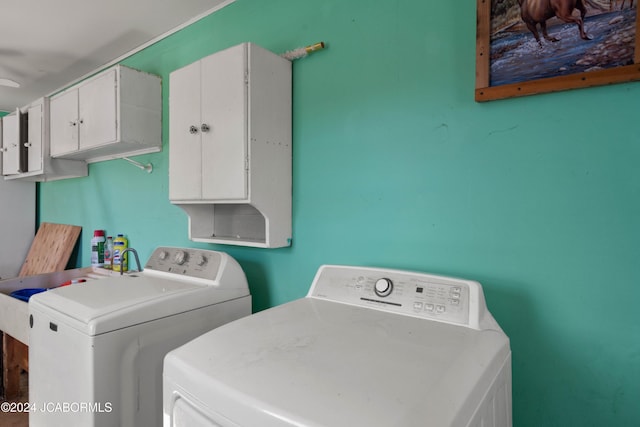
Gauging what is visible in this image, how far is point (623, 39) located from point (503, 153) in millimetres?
418

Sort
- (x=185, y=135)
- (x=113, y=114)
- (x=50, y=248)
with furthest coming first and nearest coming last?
(x=50, y=248) < (x=113, y=114) < (x=185, y=135)

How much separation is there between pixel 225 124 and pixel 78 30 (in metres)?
1.50

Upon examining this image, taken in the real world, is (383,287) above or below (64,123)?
below

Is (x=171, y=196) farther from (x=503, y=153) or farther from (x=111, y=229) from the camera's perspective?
(x=503, y=153)

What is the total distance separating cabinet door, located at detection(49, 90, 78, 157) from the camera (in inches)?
98.6

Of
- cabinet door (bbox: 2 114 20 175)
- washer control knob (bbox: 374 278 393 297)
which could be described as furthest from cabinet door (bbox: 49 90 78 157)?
washer control knob (bbox: 374 278 393 297)

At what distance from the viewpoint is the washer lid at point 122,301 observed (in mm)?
1196

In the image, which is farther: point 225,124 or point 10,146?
point 10,146

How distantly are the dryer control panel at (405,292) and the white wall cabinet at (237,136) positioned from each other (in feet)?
1.40

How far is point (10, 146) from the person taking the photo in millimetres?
3152

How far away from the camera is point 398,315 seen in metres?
1.11

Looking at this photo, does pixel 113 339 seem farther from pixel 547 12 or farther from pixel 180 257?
pixel 547 12

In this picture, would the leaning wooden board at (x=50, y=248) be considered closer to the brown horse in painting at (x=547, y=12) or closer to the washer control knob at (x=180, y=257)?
the washer control knob at (x=180, y=257)

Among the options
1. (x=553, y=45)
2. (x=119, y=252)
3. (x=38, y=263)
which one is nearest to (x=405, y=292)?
(x=553, y=45)
